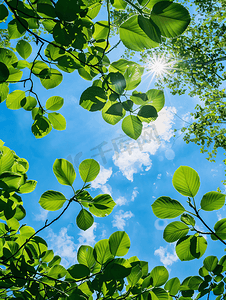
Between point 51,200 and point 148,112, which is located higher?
point 148,112

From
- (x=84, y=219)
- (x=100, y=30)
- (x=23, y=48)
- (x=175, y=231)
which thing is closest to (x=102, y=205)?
(x=84, y=219)

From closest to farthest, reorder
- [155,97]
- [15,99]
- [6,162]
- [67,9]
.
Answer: [67,9] < [155,97] < [6,162] < [15,99]

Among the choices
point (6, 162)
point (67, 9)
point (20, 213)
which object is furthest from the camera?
point (20, 213)

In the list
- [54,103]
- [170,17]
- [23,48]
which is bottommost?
[170,17]

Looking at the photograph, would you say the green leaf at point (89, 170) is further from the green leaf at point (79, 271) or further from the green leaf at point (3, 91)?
the green leaf at point (3, 91)

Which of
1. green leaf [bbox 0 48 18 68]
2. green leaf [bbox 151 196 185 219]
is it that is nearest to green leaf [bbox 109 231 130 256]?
green leaf [bbox 151 196 185 219]

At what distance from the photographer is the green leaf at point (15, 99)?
1.03 m

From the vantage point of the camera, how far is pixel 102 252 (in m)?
0.86

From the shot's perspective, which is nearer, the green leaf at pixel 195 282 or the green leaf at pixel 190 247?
the green leaf at pixel 190 247

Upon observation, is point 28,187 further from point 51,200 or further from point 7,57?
point 7,57

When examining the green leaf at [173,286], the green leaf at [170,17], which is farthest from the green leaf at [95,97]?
the green leaf at [173,286]

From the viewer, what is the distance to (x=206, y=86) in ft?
20.0

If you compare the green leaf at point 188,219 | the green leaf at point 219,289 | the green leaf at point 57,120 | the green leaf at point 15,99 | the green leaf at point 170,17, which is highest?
the green leaf at point 15,99

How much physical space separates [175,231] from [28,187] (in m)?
0.97
